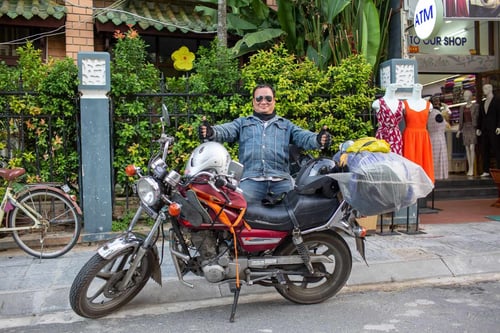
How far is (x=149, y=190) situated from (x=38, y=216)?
100 inches

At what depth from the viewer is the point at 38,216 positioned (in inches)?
221

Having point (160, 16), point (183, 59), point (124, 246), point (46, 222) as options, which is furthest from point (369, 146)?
point (160, 16)

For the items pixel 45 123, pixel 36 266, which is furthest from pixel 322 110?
pixel 36 266

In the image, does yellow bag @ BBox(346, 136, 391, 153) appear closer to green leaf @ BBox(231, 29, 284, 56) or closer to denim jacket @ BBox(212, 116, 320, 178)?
denim jacket @ BBox(212, 116, 320, 178)

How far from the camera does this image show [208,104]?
630 centimetres

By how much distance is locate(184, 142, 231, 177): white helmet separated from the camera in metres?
3.79

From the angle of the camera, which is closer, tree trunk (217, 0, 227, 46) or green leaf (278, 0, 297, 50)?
tree trunk (217, 0, 227, 46)

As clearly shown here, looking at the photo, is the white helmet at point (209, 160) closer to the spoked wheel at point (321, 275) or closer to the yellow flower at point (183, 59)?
the spoked wheel at point (321, 275)

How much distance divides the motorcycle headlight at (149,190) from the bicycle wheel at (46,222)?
2.33m

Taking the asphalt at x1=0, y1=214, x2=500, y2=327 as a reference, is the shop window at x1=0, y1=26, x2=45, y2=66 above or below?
above

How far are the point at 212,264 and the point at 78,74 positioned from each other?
3.28 meters

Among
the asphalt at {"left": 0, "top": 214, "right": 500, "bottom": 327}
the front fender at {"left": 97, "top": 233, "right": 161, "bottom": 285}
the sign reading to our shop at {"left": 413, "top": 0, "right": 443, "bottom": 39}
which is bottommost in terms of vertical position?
the asphalt at {"left": 0, "top": 214, "right": 500, "bottom": 327}

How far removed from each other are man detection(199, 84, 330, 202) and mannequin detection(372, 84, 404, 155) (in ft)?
6.78

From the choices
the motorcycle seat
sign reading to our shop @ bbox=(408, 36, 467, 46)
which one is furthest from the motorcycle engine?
sign reading to our shop @ bbox=(408, 36, 467, 46)
